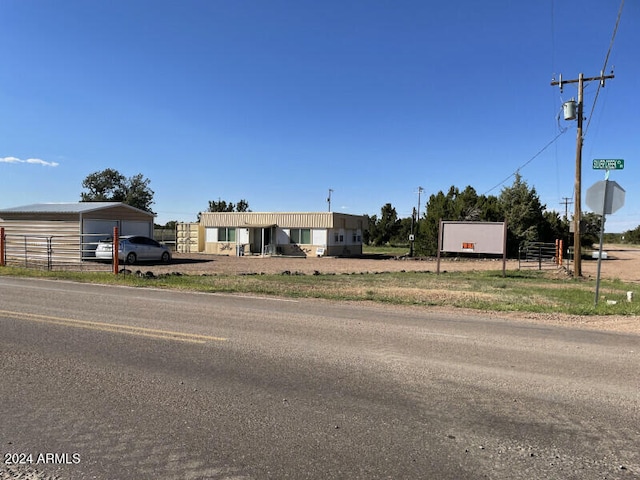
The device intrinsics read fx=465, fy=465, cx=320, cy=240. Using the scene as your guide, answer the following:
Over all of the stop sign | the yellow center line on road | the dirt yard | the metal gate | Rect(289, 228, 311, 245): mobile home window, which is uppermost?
the stop sign

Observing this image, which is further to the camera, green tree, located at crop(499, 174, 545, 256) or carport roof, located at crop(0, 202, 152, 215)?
green tree, located at crop(499, 174, 545, 256)

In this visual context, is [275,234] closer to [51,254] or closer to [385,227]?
[51,254]

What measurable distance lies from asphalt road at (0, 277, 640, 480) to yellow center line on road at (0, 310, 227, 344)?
5cm

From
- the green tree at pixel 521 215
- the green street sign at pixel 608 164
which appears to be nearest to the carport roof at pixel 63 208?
the green street sign at pixel 608 164

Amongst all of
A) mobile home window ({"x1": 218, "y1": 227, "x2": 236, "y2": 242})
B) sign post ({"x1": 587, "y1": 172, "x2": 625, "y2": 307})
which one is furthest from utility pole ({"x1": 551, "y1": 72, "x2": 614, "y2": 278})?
mobile home window ({"x1": 218, "y1": 227, "x2": 236, "y2": 242})

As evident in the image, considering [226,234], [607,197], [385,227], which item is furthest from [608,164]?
[385,227]

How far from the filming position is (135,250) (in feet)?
82.2

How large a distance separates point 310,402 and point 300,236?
34.6 meters

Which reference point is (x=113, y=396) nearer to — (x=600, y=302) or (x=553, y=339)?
(x=553, y=339)

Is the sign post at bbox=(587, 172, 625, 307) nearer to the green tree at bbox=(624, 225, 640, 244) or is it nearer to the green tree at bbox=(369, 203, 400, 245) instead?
the green tree at bbox=(369, 203, 400, 245)

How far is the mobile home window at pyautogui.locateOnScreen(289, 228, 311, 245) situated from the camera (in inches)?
1516

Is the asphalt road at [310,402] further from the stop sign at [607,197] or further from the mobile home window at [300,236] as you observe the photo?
the mobile home window at [300,236]

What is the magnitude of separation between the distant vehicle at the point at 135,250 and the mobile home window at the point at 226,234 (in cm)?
1304

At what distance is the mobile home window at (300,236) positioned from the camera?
38.5m
